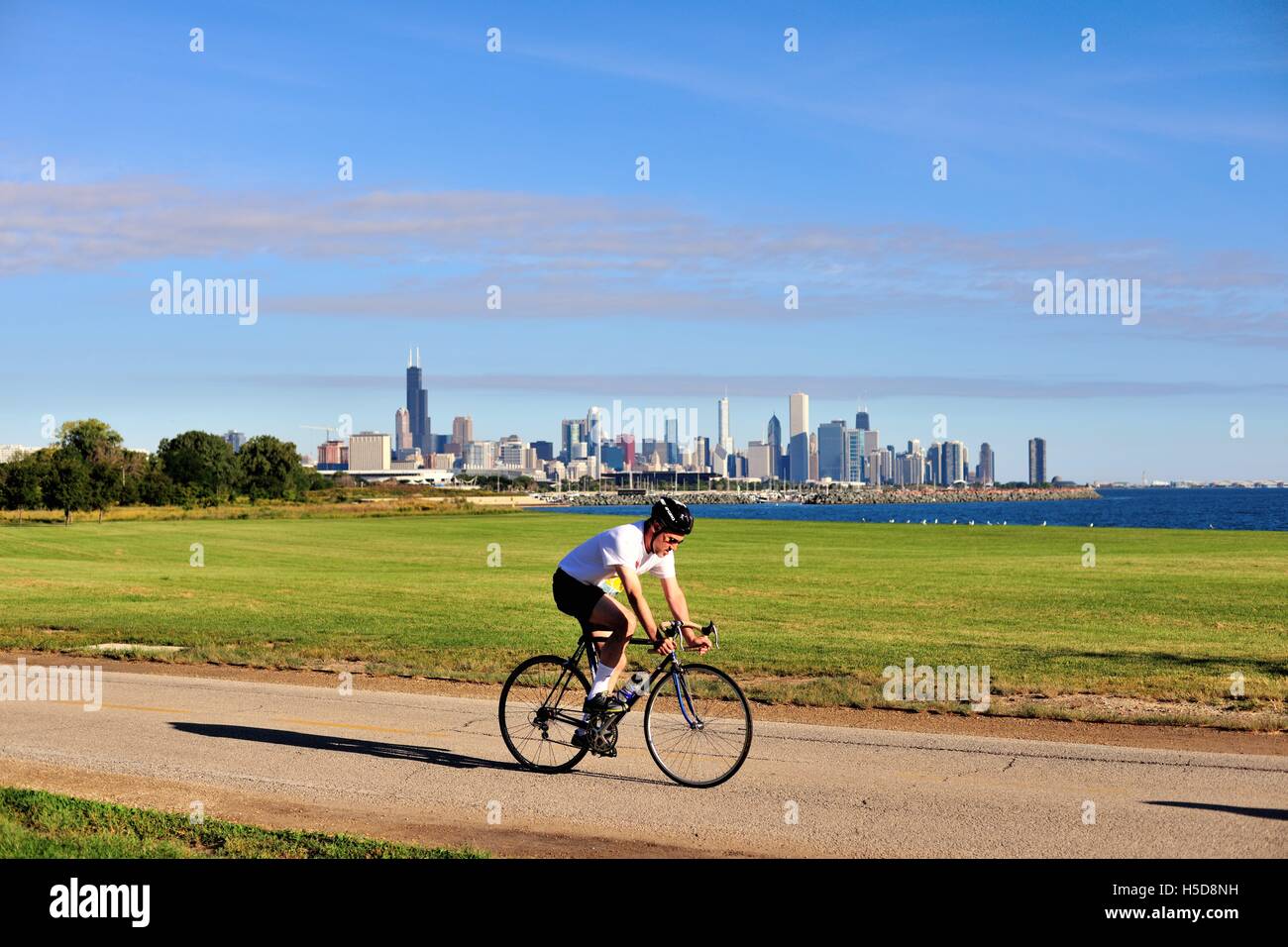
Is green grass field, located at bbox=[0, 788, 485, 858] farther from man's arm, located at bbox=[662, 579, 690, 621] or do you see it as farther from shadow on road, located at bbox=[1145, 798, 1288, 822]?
shadow on road, located at bbox=[1145, 798, 1288, 822]

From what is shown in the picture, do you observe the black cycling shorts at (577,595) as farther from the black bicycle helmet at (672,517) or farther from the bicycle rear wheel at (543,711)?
the black bicycle helmet at (672,517)

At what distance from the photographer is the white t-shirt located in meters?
9.70

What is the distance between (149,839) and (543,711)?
340 cm

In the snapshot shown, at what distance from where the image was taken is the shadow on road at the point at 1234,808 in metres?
8.66

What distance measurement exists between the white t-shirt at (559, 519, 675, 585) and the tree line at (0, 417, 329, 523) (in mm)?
83904

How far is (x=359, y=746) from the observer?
455 inches

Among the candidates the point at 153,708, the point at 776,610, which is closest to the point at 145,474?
Answer: the point at 776,610

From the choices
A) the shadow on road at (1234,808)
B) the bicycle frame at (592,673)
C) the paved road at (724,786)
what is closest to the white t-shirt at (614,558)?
the bicycle frame at (592,673)

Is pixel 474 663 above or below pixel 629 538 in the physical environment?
below

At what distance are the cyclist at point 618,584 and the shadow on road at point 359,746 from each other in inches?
28.0
